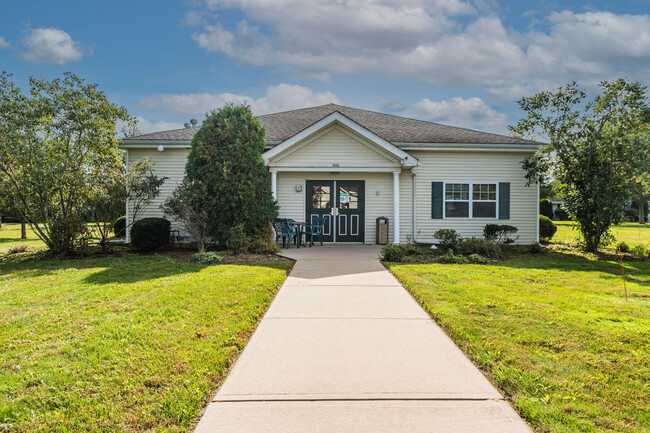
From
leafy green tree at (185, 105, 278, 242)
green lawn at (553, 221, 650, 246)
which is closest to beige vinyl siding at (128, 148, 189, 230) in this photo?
leafy green tree at (185, 105, 278, 242)

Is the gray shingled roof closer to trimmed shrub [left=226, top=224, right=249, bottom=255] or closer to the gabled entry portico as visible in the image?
the gabled entry portico

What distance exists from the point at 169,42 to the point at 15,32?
535cm

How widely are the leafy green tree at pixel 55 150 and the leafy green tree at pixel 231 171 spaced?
3.02m

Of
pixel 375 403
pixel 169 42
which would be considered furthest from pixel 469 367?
pixel 169 42

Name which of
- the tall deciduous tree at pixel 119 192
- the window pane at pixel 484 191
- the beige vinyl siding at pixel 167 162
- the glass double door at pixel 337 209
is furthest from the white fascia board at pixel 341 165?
the tall deciduous tree at pixel 119 192

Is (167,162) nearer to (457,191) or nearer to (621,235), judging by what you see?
(457,191)

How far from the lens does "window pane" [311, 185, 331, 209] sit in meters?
13.9

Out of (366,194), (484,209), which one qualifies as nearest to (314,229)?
(366,194)

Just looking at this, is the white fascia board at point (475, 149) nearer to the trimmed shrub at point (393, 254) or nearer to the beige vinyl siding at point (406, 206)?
the beige vinyl siding at point (406, 206)

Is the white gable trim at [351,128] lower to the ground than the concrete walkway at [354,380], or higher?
higher

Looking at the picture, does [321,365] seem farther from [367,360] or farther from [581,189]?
[581,189]

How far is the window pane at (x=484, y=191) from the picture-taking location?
1398cm

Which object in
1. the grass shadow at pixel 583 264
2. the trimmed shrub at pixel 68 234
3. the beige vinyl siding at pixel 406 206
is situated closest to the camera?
the grass shadow at pixel 583 264

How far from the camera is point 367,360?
3684 millimetres
